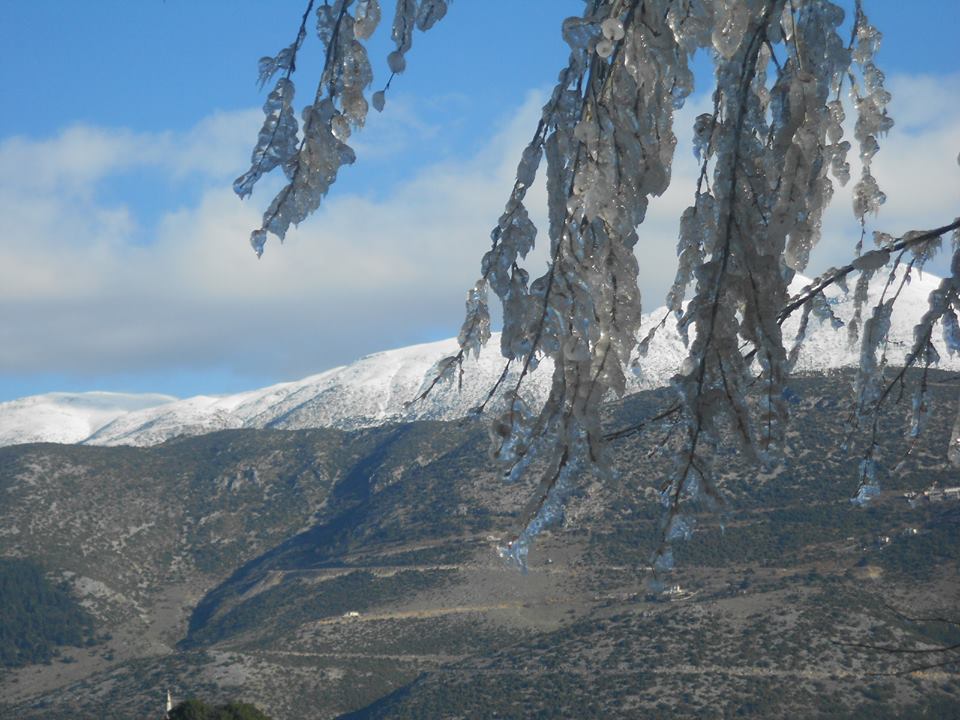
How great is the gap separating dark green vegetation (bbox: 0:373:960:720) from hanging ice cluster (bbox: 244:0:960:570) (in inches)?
716

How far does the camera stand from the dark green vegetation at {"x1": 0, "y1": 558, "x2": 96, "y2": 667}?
71938 mm

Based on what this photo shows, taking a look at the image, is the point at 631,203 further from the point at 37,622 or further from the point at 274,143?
the point at 37,622

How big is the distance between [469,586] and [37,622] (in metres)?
31.7

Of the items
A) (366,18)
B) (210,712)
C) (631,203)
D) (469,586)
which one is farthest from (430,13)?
(469,586)

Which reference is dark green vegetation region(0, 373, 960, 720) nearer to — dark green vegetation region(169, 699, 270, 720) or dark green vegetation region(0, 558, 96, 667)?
dark green vegetation region(0, 558, 96, 667)

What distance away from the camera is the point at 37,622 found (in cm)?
7306

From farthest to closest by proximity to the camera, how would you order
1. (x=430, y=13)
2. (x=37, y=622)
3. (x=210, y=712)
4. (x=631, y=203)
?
(x=37, y=622)
(x=210, y=712)
(x=430, y=13)
(x=631, y=203)

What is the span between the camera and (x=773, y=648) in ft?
138

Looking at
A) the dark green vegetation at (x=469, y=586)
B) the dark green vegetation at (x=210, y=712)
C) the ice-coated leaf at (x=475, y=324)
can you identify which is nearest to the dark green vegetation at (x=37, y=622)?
the dark green vegetation at (x=469, y=586)

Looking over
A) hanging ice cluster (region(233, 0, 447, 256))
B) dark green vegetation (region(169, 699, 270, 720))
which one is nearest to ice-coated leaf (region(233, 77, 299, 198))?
hanging ice cluster (region(233, 0, 447, 256))

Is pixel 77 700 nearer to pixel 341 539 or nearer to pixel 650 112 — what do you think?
pixel 341 539

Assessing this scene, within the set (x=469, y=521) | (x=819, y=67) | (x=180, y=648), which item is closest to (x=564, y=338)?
(x=819, y=67)

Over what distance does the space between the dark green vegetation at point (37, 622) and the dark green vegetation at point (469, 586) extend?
184cm

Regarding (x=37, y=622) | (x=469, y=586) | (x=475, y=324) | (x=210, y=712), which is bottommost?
(x=469, y=586)
